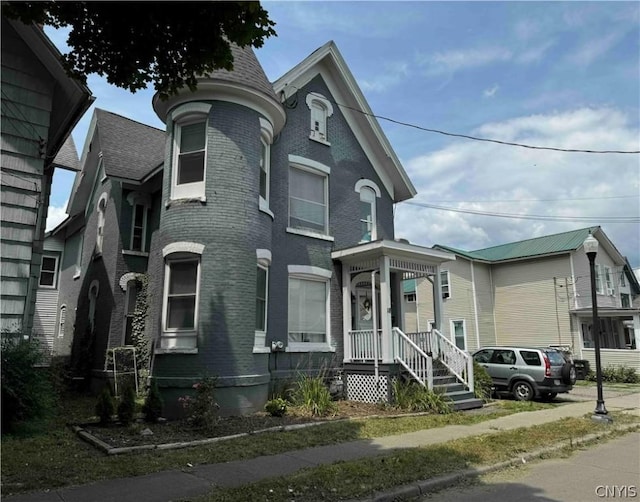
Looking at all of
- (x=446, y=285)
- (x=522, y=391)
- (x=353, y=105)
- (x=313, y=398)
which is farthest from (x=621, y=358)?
(x=313, y=398)

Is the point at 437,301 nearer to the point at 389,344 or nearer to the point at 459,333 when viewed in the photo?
the point at 389,344

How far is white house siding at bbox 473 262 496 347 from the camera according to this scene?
28.2 meters

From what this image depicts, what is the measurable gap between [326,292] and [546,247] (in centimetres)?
1793

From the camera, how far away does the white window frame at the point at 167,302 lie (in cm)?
1126

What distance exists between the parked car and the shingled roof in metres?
12.8

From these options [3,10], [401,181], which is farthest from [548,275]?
[3,10]

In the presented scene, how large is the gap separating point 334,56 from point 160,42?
1095cm

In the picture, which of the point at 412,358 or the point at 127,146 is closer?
the point at 412,358

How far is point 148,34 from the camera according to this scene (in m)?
5.78

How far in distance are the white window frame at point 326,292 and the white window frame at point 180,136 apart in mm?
3404

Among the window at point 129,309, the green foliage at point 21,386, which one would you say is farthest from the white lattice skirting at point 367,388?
the green foliage at point 21,386

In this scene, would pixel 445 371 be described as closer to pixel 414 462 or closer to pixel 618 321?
pixel 414 462

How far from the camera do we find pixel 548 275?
1054 inches

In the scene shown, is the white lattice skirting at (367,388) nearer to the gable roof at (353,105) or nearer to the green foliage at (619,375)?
the gable roof at (353,105)
